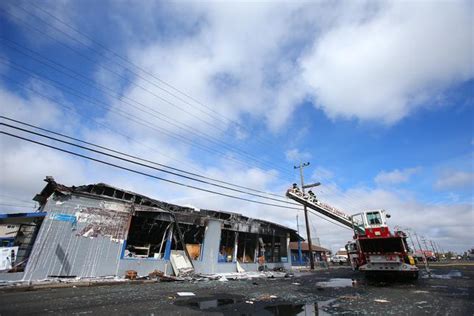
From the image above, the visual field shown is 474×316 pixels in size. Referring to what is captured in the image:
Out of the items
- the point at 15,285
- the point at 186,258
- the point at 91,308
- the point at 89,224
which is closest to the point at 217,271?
the point at 186,258

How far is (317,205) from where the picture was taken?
79.2 feet

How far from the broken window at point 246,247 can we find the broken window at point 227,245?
3.01ft

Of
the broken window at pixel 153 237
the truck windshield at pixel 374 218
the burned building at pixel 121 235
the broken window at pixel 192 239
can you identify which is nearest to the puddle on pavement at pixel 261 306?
the burned building at pixel 121 235

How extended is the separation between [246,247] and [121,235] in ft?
45.6

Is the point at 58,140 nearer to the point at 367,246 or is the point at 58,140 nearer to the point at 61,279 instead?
the point at 61,279

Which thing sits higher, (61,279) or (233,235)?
(233,235)

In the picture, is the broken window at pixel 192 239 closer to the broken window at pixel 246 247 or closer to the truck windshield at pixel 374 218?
the broken window at pixel 246 247

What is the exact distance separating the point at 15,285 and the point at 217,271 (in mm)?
12984

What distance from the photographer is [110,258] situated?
51.2ft

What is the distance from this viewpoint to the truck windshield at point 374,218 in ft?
55.2

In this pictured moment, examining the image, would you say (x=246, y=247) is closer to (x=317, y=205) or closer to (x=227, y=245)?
(x=227, y=245)

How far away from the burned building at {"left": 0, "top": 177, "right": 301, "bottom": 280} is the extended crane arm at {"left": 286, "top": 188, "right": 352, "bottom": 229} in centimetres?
507

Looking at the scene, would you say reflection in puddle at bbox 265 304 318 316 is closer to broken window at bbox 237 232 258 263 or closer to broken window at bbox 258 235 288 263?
broken window at bbox 237 232 258 263

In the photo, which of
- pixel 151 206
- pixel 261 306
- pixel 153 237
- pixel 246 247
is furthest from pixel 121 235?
pixel 246 247
